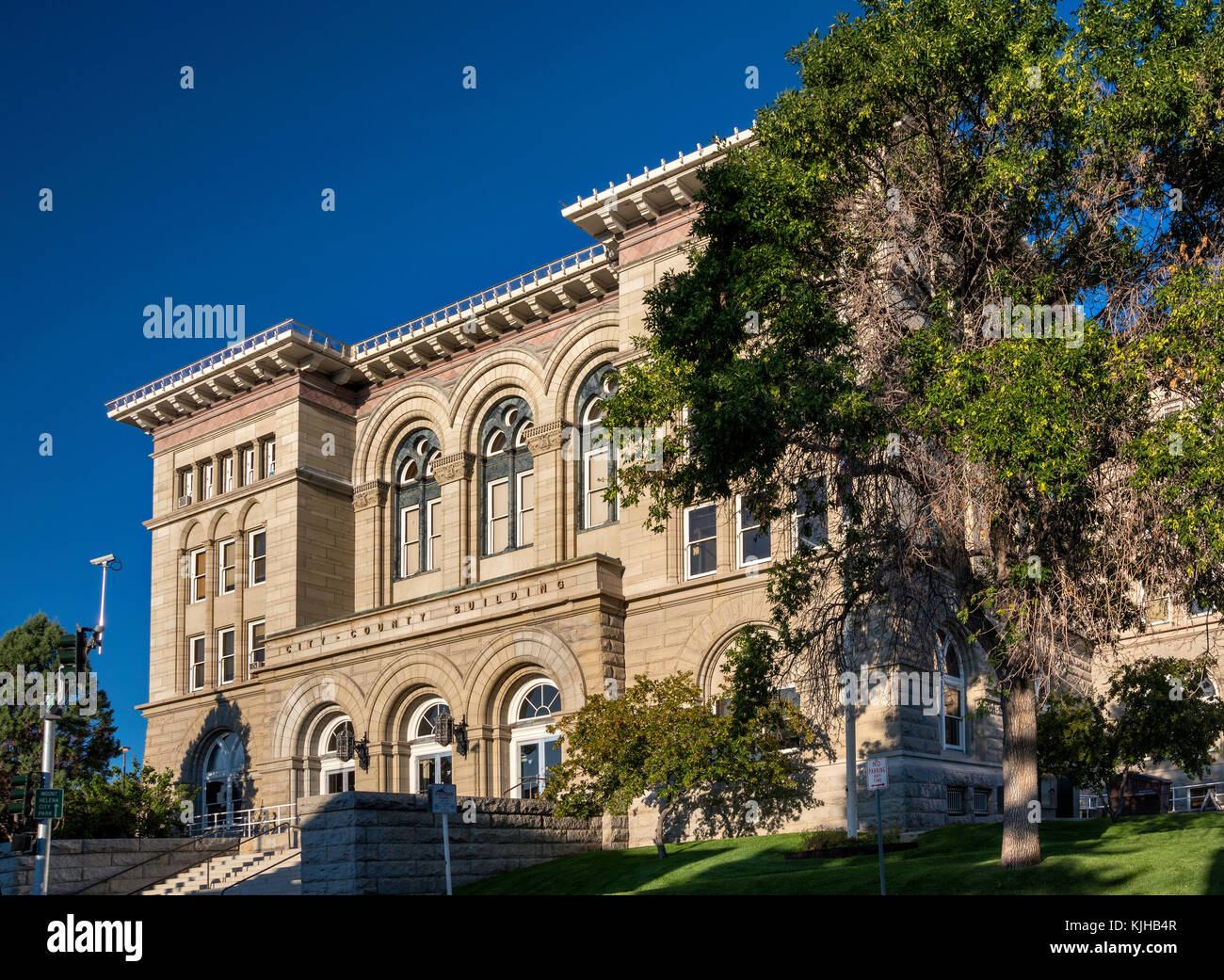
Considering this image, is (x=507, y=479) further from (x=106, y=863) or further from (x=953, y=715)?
(x=106, y=863)

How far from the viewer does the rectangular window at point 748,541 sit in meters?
31.5

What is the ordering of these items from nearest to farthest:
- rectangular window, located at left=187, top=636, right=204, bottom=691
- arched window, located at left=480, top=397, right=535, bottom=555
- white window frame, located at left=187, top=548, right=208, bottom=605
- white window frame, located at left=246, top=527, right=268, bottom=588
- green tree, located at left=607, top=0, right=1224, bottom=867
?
green tree, located at left=607, top=0, right=1224, bottom=867, arched window, located at left=480, top=397, right=535, bottom=555, white window frame, located at left=246, top=527, right=268, bottom=588, rectangular window, located at left=187, top=636, right=204, bottom=691, white window frame, located at left=187, top=548, right=208, bottom=605

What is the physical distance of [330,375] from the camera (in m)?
44.7

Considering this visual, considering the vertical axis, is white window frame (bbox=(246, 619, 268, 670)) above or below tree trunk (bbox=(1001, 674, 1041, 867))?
above

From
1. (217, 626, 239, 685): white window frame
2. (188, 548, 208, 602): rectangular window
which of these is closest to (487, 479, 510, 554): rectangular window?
(217, 626, 239, 685): white window frame

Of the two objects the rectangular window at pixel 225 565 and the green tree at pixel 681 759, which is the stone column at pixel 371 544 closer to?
the rectangular window at pixel 225 565

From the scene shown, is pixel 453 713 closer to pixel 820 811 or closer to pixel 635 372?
pixel 820 811

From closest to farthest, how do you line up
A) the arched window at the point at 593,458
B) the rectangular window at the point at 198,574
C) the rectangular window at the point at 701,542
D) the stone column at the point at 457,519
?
1. the rectangular window at the point at 701,542
2. the arched window at the point at 593,458
3. the stone column at the point at 457,519
4. the rectangular window at the point at 198,574

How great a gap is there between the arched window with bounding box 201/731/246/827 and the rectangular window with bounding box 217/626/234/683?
210 centimetres

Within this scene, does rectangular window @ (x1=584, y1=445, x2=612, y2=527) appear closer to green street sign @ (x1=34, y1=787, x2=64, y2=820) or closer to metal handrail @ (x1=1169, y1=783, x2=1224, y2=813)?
green street sign @ (x1=34, y1=787, x2=64, y2=820)

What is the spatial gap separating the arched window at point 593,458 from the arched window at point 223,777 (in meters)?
15.0

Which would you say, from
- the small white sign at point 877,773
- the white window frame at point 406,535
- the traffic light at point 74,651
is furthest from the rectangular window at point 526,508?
the small white sign at point 877,773

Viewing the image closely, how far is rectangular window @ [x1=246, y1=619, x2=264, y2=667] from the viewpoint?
142 feet
